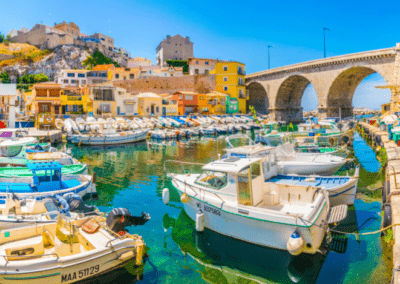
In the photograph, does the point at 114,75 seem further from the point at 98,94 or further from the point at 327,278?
the point at 327,278

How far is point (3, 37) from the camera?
8594 centimetres

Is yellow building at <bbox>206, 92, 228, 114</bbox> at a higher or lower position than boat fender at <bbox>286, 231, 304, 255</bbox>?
higher

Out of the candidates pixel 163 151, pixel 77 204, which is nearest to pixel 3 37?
pixel 163 151

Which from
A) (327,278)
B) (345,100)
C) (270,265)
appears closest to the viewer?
(327,278)

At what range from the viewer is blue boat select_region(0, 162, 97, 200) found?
969 cm

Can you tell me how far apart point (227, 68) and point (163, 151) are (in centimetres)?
3737

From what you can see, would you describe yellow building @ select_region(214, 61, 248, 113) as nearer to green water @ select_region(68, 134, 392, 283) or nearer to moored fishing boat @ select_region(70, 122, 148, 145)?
moored fishing boat @ select_region(70, 122, 148, 145)

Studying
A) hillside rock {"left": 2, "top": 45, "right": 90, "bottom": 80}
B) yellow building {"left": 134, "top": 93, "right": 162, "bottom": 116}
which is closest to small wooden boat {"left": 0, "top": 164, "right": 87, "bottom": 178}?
yellow building {"left": 134, "top": 93, "right": 162, "bottom": 116}

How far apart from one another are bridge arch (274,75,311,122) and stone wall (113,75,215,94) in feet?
41.5

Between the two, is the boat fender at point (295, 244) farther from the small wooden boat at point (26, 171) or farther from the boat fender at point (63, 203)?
the small wooden boat at point (26, 171)

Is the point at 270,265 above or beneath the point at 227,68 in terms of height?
beneath

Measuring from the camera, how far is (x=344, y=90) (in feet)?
146

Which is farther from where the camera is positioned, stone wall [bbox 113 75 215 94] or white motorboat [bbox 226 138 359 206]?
stone wall [bbox 113 75 215 94]

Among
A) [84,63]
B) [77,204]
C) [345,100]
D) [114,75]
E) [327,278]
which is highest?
[84,63]
